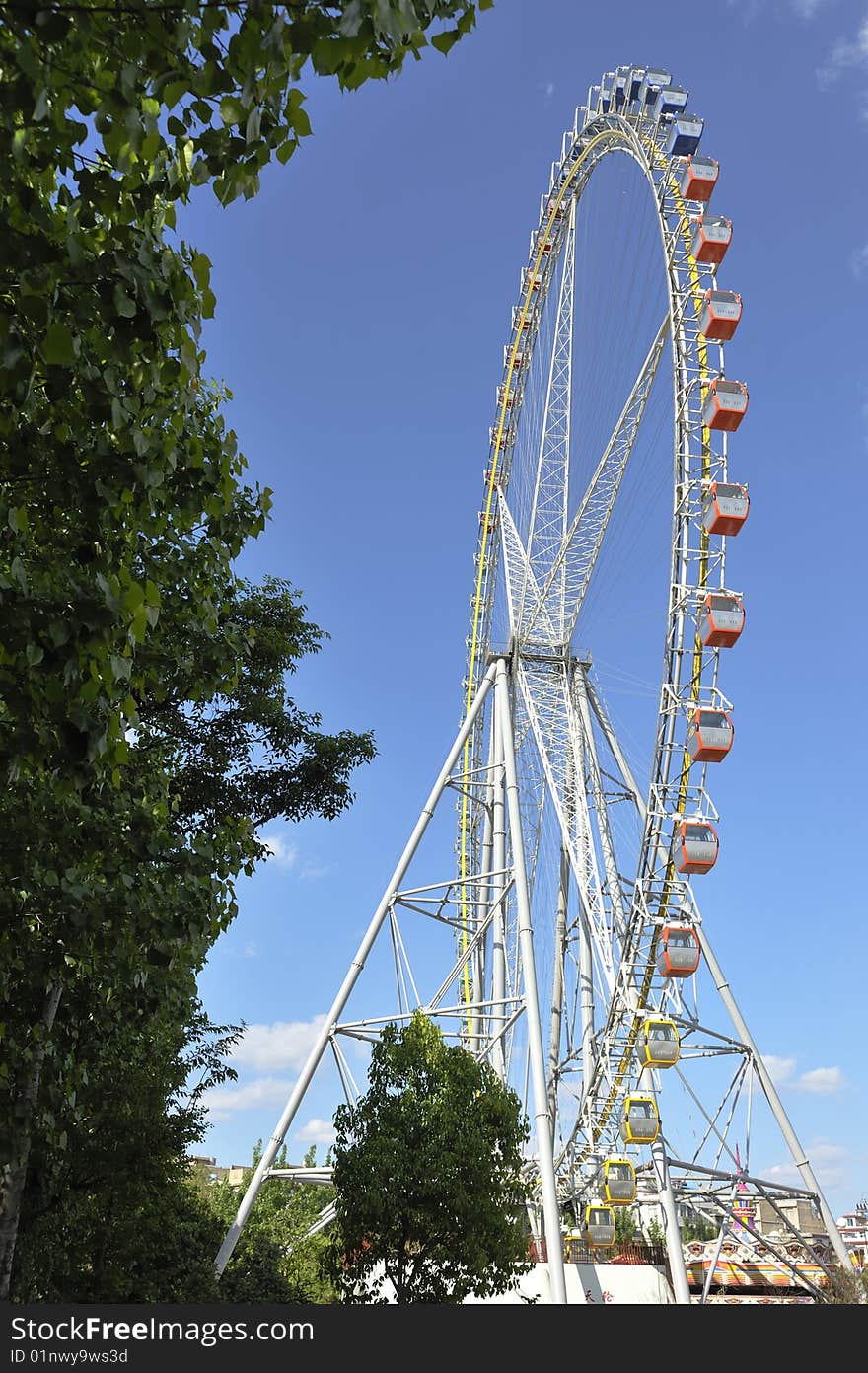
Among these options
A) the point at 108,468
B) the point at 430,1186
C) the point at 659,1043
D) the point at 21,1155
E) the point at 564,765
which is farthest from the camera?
the point at 564,765

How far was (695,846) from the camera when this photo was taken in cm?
2019

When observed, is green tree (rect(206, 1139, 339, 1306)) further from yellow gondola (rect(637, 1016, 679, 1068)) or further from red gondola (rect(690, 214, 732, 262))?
red gondola (rect(690, 214, 732, 262))

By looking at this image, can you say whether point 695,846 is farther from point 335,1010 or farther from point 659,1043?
point 335,1010

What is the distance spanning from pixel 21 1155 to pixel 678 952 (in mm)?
14307

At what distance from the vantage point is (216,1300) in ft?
52.9


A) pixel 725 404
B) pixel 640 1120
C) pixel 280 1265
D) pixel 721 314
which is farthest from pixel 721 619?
pixel 280 1265

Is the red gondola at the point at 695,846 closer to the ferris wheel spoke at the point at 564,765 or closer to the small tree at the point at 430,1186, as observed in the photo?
the ferris wheel spoke at the point at 564,765

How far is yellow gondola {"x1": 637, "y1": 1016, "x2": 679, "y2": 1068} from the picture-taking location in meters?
20.6

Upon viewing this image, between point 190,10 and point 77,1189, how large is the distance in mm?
11909

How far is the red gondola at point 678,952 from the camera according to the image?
66.8ft

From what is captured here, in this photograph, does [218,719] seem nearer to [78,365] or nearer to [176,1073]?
[176,1073]

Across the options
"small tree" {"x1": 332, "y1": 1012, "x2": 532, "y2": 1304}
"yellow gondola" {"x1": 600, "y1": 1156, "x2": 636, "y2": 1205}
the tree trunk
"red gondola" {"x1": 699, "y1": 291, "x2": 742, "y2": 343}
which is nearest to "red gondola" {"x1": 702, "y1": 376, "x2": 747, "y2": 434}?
"red gondola" {"x1": 699, "y1": 291, "x2": 742, "y2": 343}

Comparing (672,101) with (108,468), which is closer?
(108,468)

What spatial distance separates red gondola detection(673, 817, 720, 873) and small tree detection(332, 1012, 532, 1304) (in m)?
5.33
